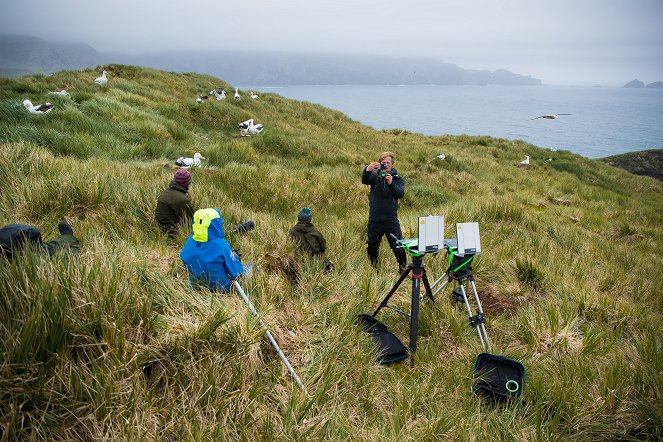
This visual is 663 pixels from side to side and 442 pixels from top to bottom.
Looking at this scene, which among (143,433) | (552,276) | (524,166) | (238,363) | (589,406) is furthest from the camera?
(524,166)

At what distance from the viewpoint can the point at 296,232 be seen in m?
5.12

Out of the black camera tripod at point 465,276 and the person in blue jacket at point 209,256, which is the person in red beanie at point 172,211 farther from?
the black camera tripod at point 465,276

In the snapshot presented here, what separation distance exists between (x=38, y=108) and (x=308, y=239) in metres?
9.84

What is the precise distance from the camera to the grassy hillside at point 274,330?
80.7 inches

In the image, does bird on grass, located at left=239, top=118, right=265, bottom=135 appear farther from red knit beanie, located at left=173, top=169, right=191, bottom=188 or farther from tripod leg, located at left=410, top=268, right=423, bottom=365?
tripod leg, located at left=410, top=268, right=423, bottom=365

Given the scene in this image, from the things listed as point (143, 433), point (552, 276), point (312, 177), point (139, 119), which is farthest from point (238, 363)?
point (139, 119)

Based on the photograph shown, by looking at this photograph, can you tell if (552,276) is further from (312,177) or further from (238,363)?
(312,177)

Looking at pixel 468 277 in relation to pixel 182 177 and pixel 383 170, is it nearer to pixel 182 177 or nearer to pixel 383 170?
pixel 383 170

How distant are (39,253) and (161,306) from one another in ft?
3.08

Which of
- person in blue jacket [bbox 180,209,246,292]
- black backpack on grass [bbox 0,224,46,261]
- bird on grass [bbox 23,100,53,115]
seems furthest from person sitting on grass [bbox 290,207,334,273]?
bird on grass [bbox 23,100,53,115]

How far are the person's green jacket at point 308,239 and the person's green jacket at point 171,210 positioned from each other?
Result: 1559 millimetres

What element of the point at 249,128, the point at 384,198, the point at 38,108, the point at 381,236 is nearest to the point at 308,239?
the point at 381,236

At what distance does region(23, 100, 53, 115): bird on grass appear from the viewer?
9752mm

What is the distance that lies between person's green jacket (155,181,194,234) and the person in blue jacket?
186cm
